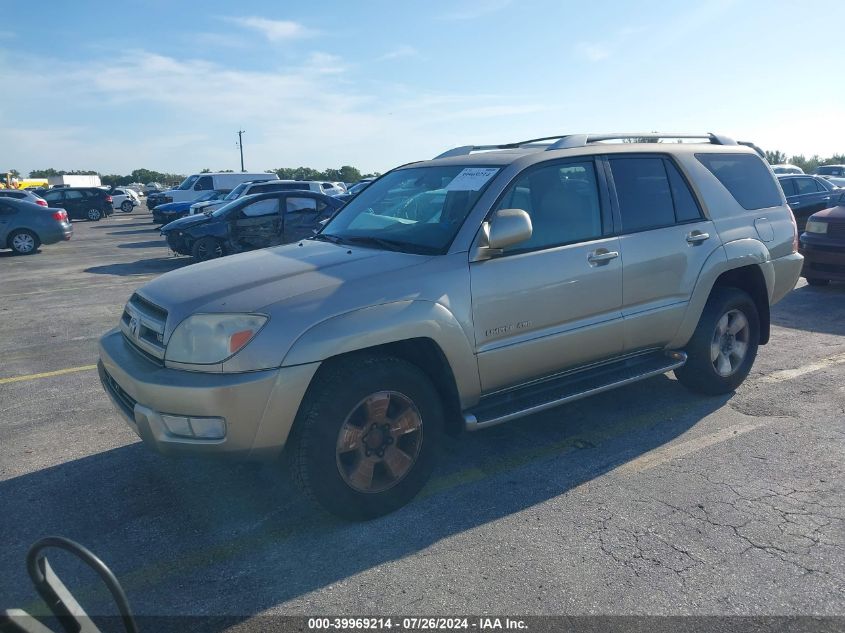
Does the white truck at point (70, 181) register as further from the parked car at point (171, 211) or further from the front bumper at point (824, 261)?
the front bumper at point (824, 261)

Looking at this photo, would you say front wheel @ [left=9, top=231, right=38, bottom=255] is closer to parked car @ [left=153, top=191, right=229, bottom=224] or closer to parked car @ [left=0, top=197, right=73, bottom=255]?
parked car @ [left=0, top=197, right=73, bottom=255]

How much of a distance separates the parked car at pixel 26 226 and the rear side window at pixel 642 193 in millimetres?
16715

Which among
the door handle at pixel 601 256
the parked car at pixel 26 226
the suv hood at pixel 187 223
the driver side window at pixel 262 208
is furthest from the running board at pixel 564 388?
the parked car at pixel 26 226

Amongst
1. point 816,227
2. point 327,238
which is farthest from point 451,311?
point 816,227

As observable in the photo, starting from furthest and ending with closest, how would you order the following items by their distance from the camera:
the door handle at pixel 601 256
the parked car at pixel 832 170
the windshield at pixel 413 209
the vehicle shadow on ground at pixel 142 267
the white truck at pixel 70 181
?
the white truck at pixel 70 181 → the parked car at pixel 832 170 → the vehicle shadow on ground at pixel 142 267 → the door handle at pixel 601 256 → the windshield at pixel 413 209

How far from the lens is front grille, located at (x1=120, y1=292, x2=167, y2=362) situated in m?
3.52

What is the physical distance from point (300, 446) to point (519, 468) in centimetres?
149

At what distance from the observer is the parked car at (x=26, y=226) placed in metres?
16.9

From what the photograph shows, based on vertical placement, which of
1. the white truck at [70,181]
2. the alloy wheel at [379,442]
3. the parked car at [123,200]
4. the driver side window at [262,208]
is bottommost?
the alloy wheel at [379,442]

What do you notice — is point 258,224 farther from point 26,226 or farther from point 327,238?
point 327,238

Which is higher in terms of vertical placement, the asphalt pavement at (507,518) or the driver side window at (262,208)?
the driver side window at (262,208)

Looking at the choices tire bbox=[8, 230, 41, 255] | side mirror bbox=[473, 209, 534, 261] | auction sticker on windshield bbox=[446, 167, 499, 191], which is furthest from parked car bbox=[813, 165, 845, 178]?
→ side mirror bbox=[473, 209, 534, 261]

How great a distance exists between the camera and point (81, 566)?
3.22 metres

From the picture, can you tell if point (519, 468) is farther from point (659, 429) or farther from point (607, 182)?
point (607, 182)
